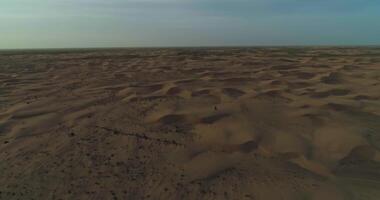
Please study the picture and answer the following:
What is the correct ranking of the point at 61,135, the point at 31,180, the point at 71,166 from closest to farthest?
1. the point at 31,180
2. the point at 71,166
3. the point at 61,135

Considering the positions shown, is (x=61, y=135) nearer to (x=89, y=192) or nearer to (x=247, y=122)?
(x=89, y=192)

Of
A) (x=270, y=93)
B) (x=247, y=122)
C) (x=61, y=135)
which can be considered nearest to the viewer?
(x=61, y=135)

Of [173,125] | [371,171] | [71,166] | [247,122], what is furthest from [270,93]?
[71,166]

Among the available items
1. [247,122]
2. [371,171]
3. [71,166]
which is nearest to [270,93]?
[247,122]

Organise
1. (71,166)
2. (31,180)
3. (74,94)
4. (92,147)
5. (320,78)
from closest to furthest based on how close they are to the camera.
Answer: (31,180) → (71,166) → (92,147) → (74,94) → (320,78)

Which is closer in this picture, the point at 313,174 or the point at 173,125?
the point at 313,174

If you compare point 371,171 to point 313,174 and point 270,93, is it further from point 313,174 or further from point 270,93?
point 270,93
